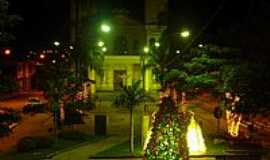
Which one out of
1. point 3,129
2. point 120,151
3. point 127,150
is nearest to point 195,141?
point 127,150

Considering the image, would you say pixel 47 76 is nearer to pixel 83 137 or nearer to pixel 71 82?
pixel 71 82

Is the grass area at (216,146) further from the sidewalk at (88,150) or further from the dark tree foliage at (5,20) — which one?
the dark tree foliage at (5,20)

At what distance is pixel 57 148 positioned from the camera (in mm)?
28797

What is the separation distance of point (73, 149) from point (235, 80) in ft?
41.8

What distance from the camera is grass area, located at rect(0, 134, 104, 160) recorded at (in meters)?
26.3

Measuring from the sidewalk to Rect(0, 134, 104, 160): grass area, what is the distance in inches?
19.1

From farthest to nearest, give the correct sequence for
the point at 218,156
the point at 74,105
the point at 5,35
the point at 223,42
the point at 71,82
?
the point at 74,105 → the point at 71,82 → the point at 218,156 → the point at 223,42 → the point at 5,35

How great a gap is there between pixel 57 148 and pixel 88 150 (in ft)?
5.17

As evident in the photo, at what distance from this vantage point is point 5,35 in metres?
16.7

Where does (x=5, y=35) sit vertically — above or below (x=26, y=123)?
above

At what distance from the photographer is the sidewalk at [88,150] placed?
1045 inches

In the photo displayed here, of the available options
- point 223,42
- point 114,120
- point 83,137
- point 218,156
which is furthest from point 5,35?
point 114,120

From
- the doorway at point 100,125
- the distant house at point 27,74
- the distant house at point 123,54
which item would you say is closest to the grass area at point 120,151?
the doorway at point 100,125

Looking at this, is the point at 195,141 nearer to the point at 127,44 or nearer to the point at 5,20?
the point at 5,20
